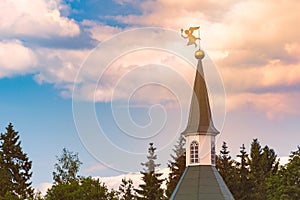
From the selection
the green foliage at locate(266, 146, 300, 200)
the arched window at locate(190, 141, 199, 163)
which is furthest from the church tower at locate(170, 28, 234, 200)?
the green foliage at locate(266, 146, 300, 200)

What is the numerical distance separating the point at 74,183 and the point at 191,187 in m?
23.1

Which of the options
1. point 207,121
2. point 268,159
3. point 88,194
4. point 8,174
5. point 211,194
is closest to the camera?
point 211,194

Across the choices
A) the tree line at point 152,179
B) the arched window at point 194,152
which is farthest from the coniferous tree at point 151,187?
the arched window at point 194,152

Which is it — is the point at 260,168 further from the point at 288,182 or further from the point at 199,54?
the point at 199,54

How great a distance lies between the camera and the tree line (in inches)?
2640

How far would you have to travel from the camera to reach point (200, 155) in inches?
2019

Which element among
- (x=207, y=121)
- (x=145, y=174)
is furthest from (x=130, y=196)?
(x=207, y=121)

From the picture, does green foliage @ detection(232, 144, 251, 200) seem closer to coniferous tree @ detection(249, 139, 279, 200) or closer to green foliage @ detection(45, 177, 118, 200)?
coniferous tree @ detection(249, 139, 279, 200)

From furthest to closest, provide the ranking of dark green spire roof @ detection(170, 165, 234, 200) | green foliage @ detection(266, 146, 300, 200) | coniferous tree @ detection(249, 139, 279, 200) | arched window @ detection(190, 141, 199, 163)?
coniferous tree @ detection(249, 139, 279, 200), green foliage @ detection(266, 146, 300, 200), arched window @ detection(190, 141, 199, 163), dark green spire roof @ detection(170, 165, 234, 200)

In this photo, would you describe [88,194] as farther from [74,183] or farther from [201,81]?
[201,81]

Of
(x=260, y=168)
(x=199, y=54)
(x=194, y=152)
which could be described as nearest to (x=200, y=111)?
(x=194, y=152)

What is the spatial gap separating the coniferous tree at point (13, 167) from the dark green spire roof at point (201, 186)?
3021 cm

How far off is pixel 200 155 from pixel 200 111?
3.73 m

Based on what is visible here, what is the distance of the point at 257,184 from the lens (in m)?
78.9
